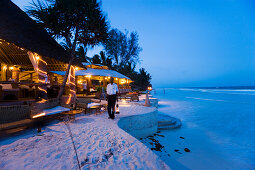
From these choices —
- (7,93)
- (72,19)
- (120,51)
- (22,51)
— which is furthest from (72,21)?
(120,51)

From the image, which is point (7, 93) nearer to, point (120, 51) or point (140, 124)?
point (140, 124)

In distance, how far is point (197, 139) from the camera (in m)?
6.91

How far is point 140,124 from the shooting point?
5918 millimetres

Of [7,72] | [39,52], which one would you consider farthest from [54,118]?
[7,72]

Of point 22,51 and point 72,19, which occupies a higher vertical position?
point 72,19

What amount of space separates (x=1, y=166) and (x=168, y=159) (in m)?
5.09

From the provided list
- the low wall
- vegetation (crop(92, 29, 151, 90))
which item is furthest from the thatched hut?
vegetation (crop(92, 29, 151, 90))

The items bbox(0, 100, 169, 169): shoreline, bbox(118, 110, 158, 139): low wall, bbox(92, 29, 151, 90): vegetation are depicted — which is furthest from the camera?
bbox(92, 29, 151, 90): vegetation

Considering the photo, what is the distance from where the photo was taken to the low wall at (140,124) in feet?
17.9

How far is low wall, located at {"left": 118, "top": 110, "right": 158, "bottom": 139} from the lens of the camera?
546 cm

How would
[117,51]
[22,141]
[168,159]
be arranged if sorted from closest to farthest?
1. [22,141]
2. [168,159]
3. [117,51]

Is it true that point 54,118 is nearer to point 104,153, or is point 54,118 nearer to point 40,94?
point 40,94

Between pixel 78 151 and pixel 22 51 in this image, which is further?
pixel 22 51

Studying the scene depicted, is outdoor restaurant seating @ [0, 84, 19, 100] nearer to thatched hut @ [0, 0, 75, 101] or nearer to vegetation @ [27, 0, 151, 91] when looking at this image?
thatched hut @ [0, 0, 75, 101]
